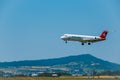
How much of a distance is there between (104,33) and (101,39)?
344cm

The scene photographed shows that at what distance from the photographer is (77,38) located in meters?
108

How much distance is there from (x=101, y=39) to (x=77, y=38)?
24.2 ft

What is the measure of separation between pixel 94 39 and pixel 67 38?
7.04 m

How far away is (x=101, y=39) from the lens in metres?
113

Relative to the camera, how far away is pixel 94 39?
108812mm

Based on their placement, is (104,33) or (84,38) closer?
(84,38)

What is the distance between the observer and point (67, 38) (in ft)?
368

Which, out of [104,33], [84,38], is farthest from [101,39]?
[84,38]

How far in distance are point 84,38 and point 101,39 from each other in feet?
35.8

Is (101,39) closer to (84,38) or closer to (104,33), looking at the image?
(104,33)

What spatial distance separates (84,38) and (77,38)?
18.3 ft

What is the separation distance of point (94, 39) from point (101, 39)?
14.2 ft

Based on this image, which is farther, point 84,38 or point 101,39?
point 101,39
